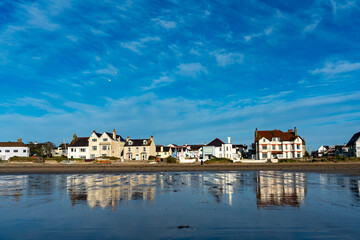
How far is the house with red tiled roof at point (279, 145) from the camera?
97.4 m

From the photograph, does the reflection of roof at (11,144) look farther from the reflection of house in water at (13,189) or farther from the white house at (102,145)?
the reflection of house in water at (13,189)

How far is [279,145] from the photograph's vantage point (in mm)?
99812

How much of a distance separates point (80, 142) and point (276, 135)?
71.7 metres

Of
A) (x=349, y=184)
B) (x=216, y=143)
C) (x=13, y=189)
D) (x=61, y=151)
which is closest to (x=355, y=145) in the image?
(x=216, y=143)

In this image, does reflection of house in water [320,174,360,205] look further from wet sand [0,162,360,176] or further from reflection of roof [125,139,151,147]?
reflection of roof [125,139,151,147]

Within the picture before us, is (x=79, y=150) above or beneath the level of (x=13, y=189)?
above

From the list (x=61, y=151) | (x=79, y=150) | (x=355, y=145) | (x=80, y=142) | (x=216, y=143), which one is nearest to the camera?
(x=216, y=143)

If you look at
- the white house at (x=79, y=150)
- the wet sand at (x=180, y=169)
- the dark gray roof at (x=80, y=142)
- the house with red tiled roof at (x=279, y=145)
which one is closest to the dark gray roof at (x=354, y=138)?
Answer: the house with red tiled roof at (x=279, y=145)

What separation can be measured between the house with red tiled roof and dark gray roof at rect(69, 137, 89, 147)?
62617 mm

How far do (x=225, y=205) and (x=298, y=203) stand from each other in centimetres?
407

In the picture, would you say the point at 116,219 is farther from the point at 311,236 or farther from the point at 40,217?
the point at 311,236

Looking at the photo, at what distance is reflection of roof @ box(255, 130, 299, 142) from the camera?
327 feet

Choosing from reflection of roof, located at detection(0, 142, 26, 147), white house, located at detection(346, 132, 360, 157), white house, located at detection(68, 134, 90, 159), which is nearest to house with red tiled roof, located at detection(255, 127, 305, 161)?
white house, located at detection(346, 132, 360, 157)

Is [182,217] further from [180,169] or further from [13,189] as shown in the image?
[180,169]
